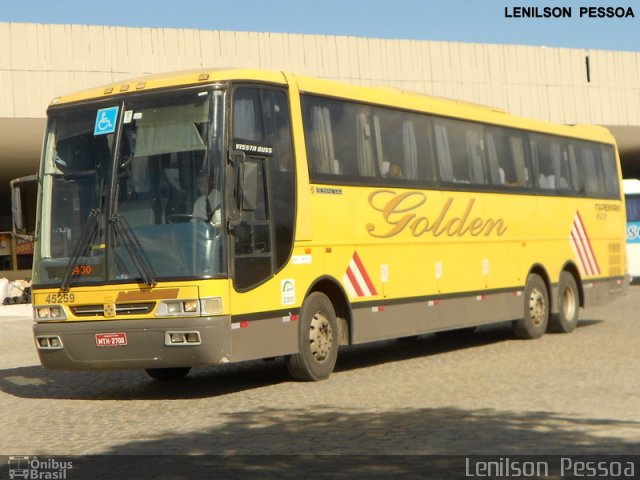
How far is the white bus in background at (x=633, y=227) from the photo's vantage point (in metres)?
39.2

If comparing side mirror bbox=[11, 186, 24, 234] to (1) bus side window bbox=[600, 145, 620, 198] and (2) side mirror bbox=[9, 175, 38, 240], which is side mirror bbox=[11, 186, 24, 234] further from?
(1) bus side window bbox=[600, 145, 620, 198]

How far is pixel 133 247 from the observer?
42.3 feet

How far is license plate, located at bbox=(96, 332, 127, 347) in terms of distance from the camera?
12.8 meters

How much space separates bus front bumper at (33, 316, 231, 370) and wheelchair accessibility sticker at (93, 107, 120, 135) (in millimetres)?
1990

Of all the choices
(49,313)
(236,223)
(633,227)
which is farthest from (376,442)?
(633,227)

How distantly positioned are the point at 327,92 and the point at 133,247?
3294mm

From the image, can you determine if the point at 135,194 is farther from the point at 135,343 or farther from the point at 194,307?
the point at 135,343

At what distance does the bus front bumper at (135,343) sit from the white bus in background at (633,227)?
28215mm

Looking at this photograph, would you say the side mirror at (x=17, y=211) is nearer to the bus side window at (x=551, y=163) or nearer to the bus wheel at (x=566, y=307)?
the bus side window at (x=551, y=163)

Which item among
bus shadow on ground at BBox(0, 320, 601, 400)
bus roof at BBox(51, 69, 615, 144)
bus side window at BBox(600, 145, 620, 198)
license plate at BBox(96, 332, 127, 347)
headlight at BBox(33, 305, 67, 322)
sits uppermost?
bus roof at BBox(51, 69, 615, 144)

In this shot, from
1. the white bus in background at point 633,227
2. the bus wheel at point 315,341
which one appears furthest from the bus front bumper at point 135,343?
the white bus in background at point 633,227

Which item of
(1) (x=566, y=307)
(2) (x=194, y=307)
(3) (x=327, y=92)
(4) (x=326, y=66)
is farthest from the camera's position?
(4) (x=326, y=66)

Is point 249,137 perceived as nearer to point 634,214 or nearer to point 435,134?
point 435,134

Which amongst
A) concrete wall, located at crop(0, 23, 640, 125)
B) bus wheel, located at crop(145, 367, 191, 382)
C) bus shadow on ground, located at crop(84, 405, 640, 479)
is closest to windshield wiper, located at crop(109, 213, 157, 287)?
bus shadow on ground, located at crop(84, 405, 640, 479)
